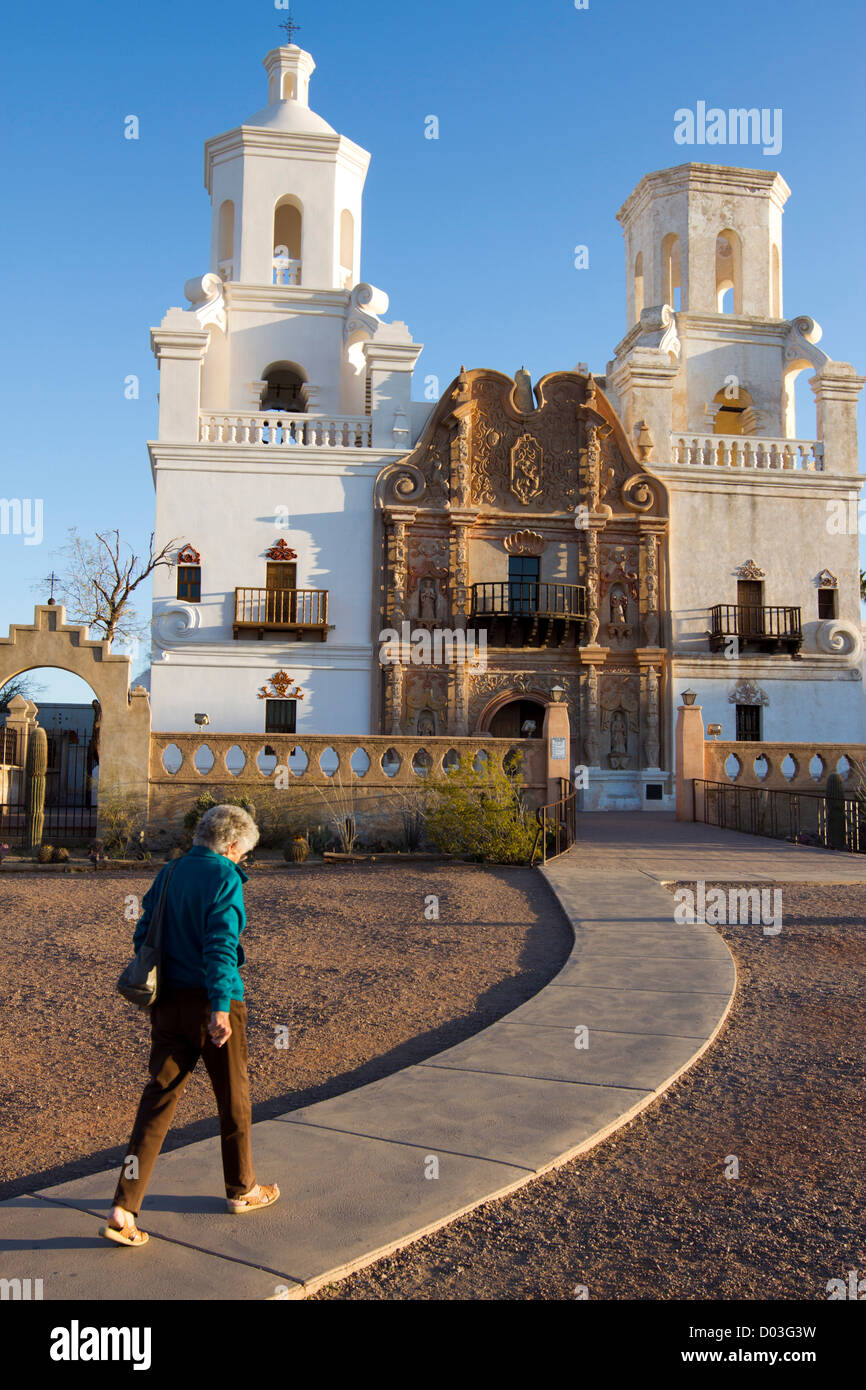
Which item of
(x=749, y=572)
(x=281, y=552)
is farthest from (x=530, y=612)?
(x=749, y=572)

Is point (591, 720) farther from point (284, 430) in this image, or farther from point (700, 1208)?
point (700, 1208)

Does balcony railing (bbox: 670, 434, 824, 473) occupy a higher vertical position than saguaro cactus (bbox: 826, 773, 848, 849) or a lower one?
higher

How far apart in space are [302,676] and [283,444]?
603 centimetres

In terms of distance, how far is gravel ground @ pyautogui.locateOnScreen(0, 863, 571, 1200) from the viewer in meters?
6.34

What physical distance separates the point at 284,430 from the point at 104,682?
13.4m

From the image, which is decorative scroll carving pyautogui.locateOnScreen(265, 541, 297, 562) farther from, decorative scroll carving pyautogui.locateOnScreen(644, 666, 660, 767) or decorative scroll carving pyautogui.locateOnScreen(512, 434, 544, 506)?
decorative scroll carving pyautogui.locateOnScreen(644, 666, 660, 767)

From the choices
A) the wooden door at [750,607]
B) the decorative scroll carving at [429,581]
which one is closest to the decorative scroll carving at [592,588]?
the decorative scroll carving at [429,581]

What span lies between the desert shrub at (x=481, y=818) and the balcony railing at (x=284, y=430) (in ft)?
49.8

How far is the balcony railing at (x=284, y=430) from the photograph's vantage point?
30109 mm

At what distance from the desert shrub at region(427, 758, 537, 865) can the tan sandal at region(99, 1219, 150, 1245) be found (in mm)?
12030

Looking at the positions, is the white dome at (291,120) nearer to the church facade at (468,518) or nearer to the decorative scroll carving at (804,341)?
the church facade at (468,518)

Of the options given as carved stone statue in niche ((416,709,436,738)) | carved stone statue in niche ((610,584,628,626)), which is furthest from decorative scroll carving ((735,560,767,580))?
carved stone statue in niche ((416,709,436,738))
